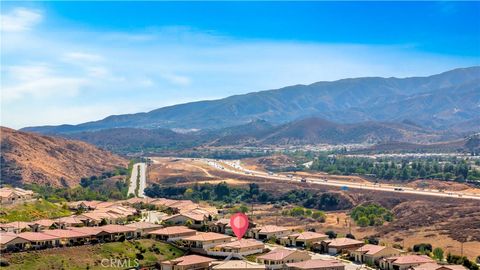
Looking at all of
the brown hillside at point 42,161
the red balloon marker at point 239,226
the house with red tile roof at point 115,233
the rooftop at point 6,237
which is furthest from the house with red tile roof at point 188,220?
the brown hillside at point 42,161

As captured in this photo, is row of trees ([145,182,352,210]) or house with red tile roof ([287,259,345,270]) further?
row of trees ([145,182,352,210])

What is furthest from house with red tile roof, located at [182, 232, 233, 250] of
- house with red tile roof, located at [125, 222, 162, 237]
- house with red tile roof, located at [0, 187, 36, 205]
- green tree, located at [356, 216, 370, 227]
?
green tree, located at [356, 216, 370, 227]

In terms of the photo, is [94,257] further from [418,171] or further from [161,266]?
[418,171]

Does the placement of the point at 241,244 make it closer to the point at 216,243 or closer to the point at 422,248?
the point at 216,243

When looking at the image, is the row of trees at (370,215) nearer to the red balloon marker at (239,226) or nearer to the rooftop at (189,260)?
the red balloon marker at (239,226)

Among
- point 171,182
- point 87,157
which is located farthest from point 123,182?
point 87,157

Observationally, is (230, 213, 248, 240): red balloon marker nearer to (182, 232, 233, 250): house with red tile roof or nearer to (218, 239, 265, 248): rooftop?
(182, 232, 233, 250): house with red tile roof

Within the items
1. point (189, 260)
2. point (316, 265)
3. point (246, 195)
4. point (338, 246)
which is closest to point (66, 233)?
point (189, 260)
